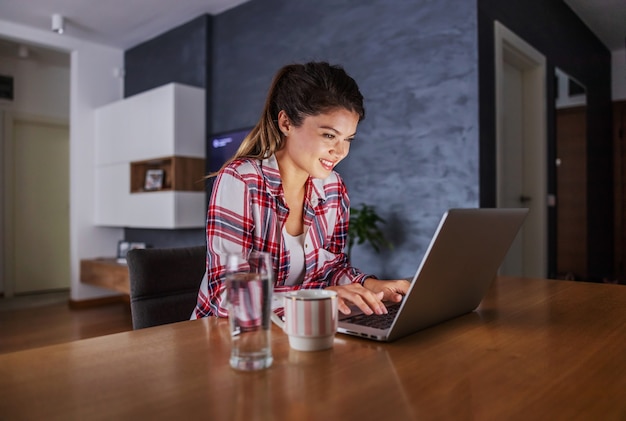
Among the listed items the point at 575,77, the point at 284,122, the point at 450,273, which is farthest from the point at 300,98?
the point at 575,77

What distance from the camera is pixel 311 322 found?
727 millimetres

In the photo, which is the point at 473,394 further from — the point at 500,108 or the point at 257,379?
the point at 500,108

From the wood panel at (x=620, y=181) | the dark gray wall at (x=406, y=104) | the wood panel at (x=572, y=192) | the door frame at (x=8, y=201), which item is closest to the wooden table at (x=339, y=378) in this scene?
the dark gray wall at (x=406, y=104)

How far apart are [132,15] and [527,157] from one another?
345 cm

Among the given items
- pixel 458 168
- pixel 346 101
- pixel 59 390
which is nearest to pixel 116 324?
pixel 458 168

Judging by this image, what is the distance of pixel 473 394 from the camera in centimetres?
57

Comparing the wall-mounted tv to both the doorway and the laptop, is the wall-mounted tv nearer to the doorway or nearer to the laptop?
the doorway

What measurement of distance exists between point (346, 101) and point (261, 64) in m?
2.97

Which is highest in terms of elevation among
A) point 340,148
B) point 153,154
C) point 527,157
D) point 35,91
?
point 35,91

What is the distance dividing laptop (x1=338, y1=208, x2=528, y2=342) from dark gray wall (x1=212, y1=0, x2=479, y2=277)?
1.91 m

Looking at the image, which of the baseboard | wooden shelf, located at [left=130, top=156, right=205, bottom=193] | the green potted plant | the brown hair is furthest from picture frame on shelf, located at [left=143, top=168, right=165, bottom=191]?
the brown hair

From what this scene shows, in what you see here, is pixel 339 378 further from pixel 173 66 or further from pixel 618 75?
pixel 618 75

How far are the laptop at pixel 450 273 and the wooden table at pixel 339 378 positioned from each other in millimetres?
29

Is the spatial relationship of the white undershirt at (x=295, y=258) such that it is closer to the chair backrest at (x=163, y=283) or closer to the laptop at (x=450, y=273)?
the chair backrest at (x=163, y=283)
